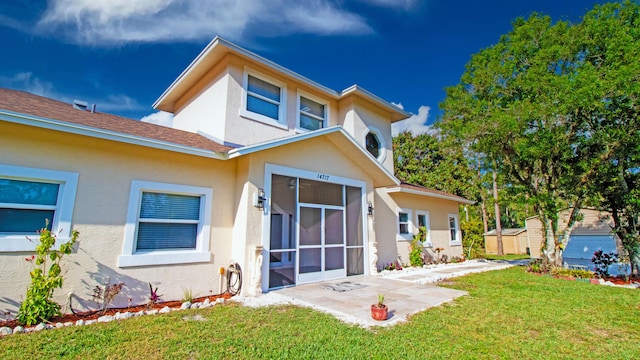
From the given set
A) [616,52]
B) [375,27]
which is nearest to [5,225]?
[375,27]

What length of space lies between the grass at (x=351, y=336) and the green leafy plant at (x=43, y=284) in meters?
0.67

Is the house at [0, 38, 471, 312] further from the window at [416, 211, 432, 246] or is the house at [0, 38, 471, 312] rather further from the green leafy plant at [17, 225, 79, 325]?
the window at [416, 211, 432, 246]

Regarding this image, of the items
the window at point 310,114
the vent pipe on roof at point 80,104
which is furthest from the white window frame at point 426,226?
the vent pipe on roof at point 80,104

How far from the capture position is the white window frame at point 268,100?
988 cm

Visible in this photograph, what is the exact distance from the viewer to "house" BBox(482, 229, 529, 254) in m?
33.3

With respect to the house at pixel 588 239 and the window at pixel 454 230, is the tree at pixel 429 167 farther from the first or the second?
the window at pixel 454 230

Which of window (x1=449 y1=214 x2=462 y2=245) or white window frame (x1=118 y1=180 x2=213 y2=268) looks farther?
window (x1=449 y1=214 x2=462 y2=245)

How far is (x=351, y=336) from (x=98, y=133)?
6.14 m

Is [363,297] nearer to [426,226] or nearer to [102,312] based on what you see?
[102,312]

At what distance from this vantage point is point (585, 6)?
1184 cm

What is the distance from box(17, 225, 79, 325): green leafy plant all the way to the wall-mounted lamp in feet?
12.3

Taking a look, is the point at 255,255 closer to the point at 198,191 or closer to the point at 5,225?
the point at 198,191

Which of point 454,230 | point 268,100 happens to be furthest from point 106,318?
point 454,230

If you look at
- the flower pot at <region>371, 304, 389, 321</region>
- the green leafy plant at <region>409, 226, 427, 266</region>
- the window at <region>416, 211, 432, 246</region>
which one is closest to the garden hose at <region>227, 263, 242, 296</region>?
the flower pot at <region>371, 304, 389, 321</region>
